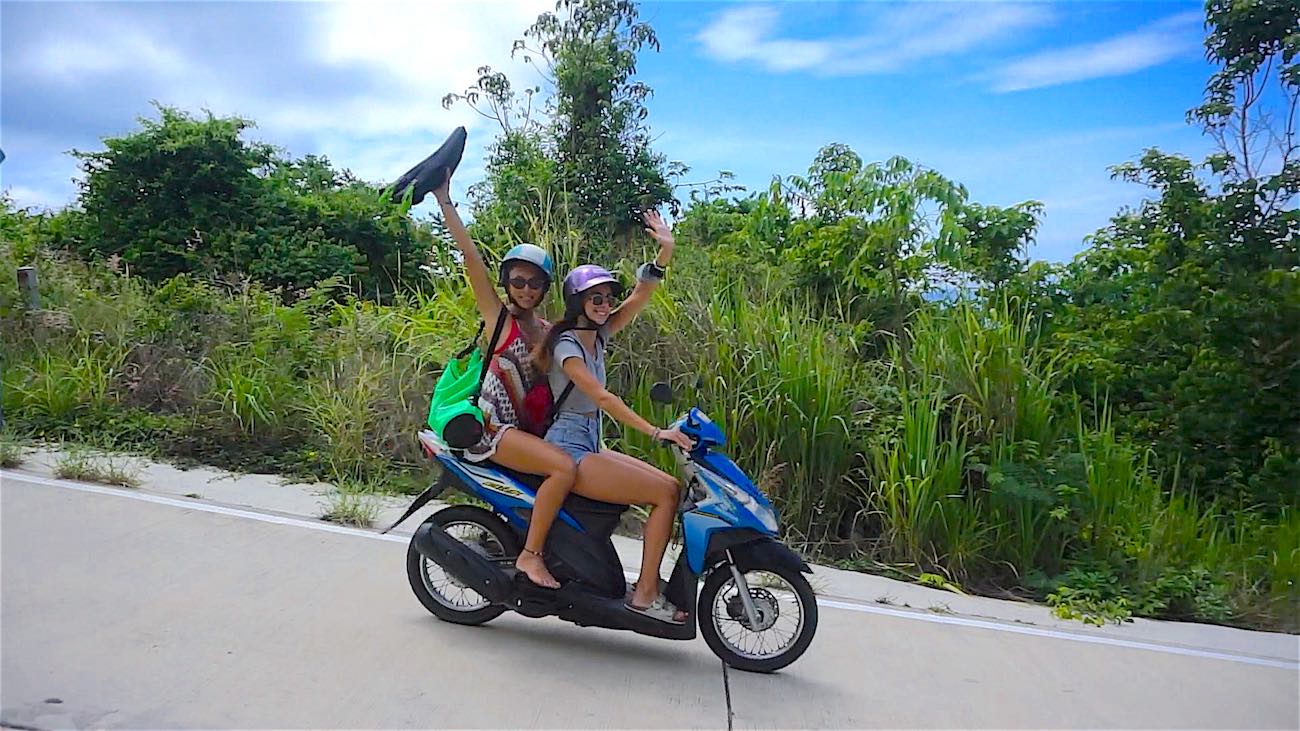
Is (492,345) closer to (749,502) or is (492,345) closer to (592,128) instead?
(749,502)

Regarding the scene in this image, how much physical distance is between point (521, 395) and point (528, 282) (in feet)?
1.57

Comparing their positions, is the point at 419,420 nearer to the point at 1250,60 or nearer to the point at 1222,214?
the point at 1222,214

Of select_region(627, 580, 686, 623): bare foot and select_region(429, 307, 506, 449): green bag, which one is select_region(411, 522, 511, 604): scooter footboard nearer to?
select_region(429, 307, 506, 449): green bag

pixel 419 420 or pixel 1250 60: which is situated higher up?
pixel 1250 60

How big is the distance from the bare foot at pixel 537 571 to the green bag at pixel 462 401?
53 cm

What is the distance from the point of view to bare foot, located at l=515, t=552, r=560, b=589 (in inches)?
159

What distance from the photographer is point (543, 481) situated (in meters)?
4.04

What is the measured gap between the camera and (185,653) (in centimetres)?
386

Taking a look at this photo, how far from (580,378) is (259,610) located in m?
1.83

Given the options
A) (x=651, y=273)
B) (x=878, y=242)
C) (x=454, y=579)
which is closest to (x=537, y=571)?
(x=454, y=579)

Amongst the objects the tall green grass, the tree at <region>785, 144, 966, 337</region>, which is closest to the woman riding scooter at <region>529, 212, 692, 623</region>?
the tall green grass

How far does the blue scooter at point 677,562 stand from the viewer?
151 inches

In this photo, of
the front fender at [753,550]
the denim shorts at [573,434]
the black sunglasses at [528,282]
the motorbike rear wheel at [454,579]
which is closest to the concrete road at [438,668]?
the motorbike rear wheel at [454,579]

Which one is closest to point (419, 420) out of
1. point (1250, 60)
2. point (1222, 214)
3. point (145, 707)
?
point (145, 707)
